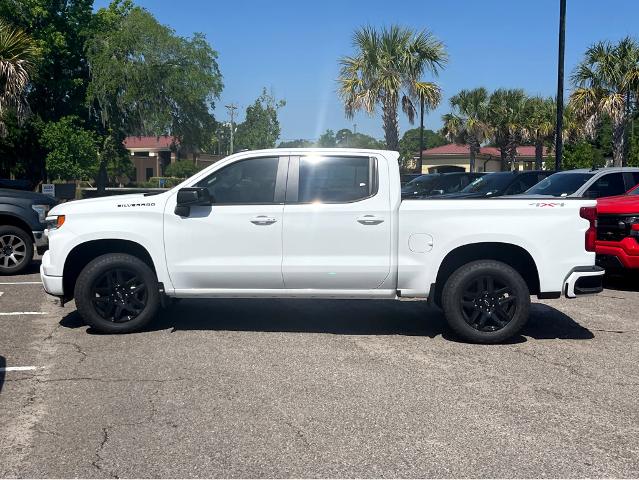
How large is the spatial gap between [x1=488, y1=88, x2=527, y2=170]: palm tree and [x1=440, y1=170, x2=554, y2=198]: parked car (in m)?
25.1

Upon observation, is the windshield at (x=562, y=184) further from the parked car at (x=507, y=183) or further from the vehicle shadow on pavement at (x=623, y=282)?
the parked car at (x=507, y=183)

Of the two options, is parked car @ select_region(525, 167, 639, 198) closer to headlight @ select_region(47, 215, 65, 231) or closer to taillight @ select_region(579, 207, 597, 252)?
taillight @ select_region(579, 207, 597, 252)

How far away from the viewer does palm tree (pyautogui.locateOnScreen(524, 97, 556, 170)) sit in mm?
41500

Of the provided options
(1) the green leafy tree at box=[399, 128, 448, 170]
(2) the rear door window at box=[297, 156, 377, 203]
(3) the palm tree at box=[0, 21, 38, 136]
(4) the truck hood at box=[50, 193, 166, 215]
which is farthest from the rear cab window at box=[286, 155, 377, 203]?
(1) the green leafy tree at box=[399, 128, 448, 170]

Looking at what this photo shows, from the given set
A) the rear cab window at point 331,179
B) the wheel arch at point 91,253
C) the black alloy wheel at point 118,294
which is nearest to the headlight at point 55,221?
the wheel arch at point 91,253

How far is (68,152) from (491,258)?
2385 centimetres

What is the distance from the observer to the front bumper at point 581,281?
6738mm

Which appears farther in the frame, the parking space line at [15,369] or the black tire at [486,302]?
the black tire at [486,302]

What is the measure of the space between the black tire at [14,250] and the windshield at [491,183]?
10.9 metres

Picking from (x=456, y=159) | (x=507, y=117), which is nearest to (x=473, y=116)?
(x=507, y=117)

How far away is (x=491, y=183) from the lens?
1839 centimetres

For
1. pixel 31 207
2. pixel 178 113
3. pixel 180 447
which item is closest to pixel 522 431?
pixel 180 447

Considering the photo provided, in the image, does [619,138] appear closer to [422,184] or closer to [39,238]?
[422,184]

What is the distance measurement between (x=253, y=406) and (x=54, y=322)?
12.3 feet
